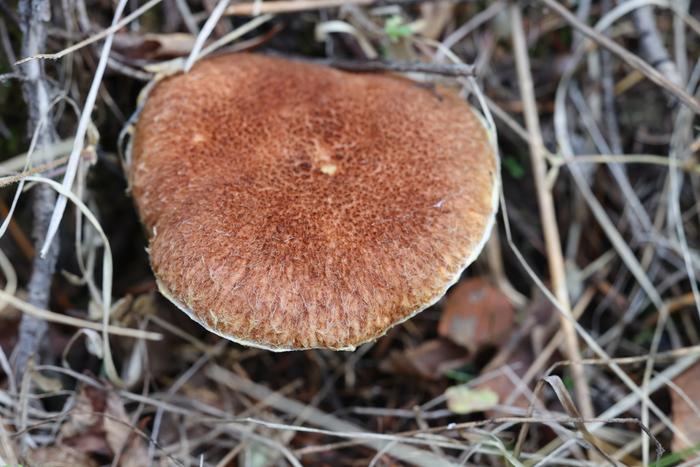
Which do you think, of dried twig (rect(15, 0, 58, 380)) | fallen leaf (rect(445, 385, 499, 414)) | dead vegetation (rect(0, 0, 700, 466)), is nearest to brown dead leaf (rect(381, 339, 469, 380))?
dead vegetation (rect(0, 0, 700, 466))

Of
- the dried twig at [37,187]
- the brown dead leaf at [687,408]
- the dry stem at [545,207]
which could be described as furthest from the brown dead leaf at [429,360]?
the dried twig at [37,187]

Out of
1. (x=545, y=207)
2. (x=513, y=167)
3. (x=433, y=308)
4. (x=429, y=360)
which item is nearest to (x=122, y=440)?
(x=429, y=360)

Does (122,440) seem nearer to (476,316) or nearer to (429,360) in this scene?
(429,360)

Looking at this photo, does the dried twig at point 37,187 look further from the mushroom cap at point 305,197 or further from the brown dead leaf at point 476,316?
the brown dead leaf at point 476,316

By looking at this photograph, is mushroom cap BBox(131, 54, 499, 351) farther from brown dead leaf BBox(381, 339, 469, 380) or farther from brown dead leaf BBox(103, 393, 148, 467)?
brown dead leaf BBox(381, 339, 469, 380)

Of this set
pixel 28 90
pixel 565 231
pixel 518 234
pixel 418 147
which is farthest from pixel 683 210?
pixel 28 90

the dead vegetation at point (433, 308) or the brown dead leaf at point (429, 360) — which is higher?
the dead vegetation at point (433, 308)

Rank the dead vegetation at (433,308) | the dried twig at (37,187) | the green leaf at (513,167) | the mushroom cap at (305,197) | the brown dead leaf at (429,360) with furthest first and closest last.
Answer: the green leaf at (513,167)
the brown dead leaf at (429,360)
the dead vegetation at (433,308)
the dried twig at (37,187)
the mushroom cap at (305,197)
